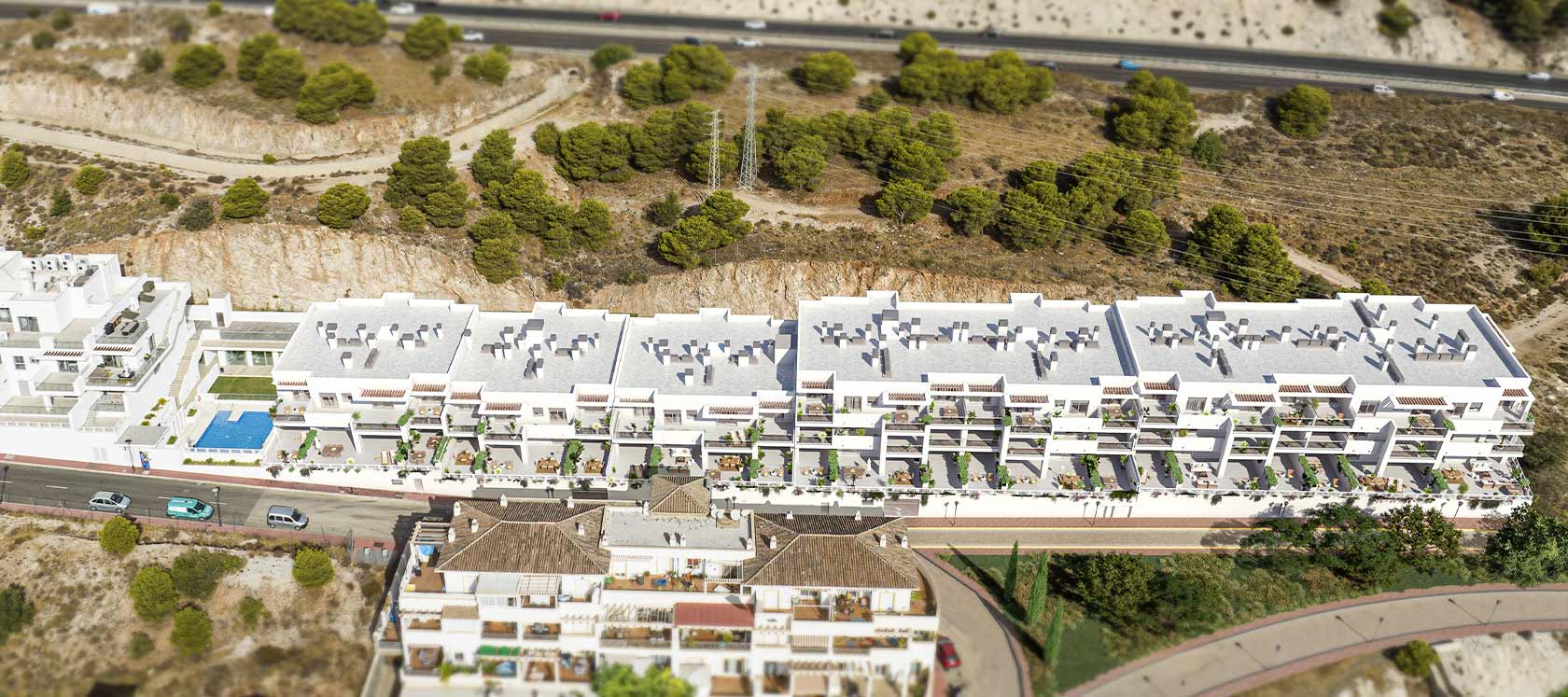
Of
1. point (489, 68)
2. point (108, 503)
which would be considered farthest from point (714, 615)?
point (489, 68)

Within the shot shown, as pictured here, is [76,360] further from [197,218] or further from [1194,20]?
[1194,20]

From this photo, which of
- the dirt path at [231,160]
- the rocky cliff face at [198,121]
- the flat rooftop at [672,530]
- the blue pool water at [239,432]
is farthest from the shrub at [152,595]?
the rocky cliff face at [198,121]

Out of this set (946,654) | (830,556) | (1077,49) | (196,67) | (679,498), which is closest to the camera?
(830,556)

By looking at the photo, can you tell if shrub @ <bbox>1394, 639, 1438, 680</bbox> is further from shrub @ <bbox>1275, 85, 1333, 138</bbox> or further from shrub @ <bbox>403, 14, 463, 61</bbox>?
shrub @ <bbox>403, 14, 463, 61</bbox>

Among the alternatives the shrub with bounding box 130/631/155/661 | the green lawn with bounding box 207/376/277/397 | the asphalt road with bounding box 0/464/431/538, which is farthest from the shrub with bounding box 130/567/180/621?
the green lawn with bounding box 207/376/277/397

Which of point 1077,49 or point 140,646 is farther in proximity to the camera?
point 1077,49

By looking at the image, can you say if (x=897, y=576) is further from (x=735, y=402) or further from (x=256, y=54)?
(x=256, y=54)
